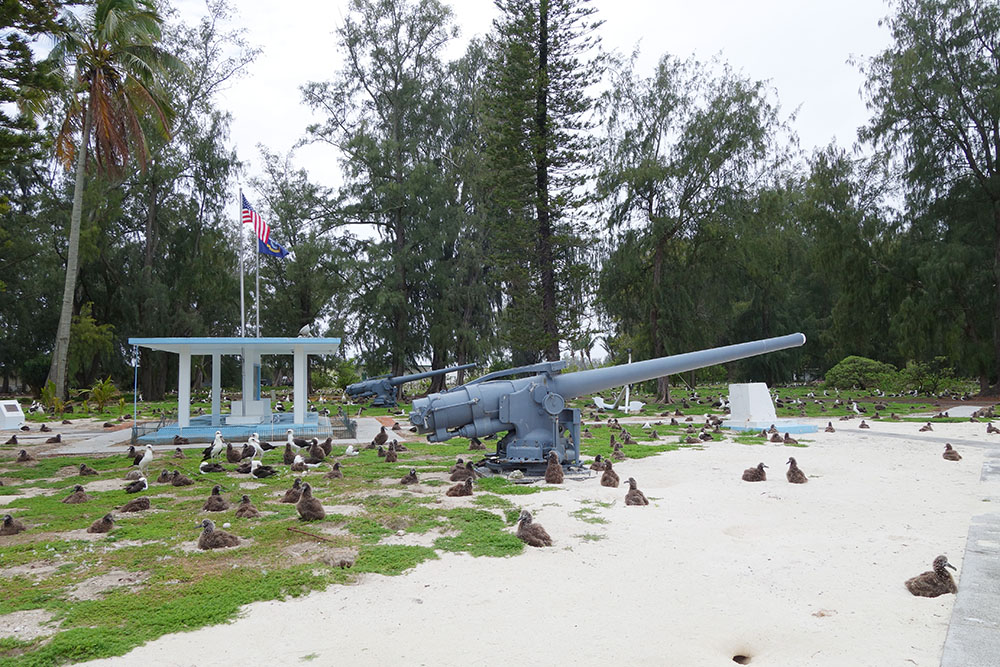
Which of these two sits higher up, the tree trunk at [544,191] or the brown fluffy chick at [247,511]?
the tree trunk at [544,191]

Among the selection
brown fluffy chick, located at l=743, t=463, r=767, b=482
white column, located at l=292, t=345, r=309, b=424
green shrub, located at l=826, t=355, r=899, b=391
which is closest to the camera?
brown fluffy chick, located at l=743, t=463, r=767, b=482

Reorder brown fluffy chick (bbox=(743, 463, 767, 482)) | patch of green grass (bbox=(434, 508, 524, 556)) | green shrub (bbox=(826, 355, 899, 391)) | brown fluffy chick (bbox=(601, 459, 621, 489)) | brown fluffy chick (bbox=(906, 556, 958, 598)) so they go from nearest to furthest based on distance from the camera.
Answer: brown fluffy chick (bbox=(906, 556, 958, 598)) < patch of green grass (bbox=(434, 508, 524, 556)) < brown fluffy chick (bbox=(601, 459, 621, 489)) < brown fluffy chick (bbox=(743, 463, 767, 482)) < green shrub (bbox=(826, 355, 899, 391))

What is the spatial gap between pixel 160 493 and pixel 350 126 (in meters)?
29.3

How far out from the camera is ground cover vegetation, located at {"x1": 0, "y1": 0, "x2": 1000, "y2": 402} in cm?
2305

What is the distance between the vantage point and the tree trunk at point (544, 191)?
22703 mm

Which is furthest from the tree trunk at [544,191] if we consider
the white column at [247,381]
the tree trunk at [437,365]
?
the white column at [247,381]

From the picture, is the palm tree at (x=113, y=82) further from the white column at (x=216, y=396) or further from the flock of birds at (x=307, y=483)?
the flock of birds at (x=307, y=483)

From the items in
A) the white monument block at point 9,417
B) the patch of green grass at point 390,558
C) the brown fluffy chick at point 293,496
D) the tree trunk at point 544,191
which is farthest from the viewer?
the tree trunk at point 544,191

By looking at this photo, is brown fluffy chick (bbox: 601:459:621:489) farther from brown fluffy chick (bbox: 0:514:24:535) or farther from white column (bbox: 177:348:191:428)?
white column (bbox: 177:348:191:428)

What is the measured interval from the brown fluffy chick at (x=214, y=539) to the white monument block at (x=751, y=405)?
13599 millimetres

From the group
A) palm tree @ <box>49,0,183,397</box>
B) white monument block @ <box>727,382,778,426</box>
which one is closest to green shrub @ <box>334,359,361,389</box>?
palm tree @ <box>49,0,183,397</box>

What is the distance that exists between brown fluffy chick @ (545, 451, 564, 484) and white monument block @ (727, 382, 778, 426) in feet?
30.2

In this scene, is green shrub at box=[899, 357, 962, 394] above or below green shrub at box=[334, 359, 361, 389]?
below

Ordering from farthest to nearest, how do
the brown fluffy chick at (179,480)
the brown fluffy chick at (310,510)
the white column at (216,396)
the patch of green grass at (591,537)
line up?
the white column at (216,396) → the brown fluffy chick at (179,480) → the brown fluffy chick at (310,510) → the patch of green grass at (591,537)
